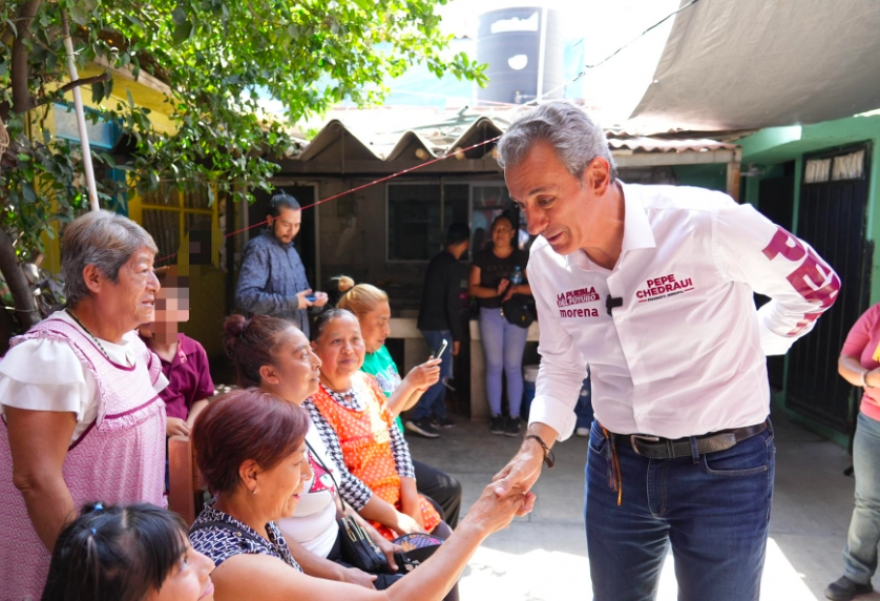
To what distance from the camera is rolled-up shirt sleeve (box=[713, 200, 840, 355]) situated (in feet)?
5.17

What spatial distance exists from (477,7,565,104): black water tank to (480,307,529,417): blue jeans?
8.29 m

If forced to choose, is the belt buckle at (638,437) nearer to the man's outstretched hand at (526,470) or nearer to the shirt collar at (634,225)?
the man's outstretched hand at (526,470)

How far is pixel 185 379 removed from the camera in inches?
108

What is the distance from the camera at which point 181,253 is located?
7.70ft

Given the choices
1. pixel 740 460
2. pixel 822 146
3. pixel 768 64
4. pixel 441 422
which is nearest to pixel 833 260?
pixel 822 146

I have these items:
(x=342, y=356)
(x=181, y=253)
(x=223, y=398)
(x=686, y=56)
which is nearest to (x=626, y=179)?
→ (x=686, y=56)

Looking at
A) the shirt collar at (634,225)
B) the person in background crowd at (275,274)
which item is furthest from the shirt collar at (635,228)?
the person in background crowd at (275,274)

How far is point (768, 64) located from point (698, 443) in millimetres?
2737

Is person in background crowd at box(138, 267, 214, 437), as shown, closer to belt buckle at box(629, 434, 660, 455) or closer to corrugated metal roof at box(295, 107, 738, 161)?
belt buckle at box(629, 434, 660, 455)

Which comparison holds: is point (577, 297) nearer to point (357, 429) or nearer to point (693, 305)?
point (693, 305)

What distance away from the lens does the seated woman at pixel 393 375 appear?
3036 mm

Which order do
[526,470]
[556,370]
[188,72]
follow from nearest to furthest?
[526,470], [556,370], [188,72]

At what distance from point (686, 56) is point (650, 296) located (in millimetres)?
2400

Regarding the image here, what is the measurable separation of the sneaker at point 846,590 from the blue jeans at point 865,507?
0.02 metres
